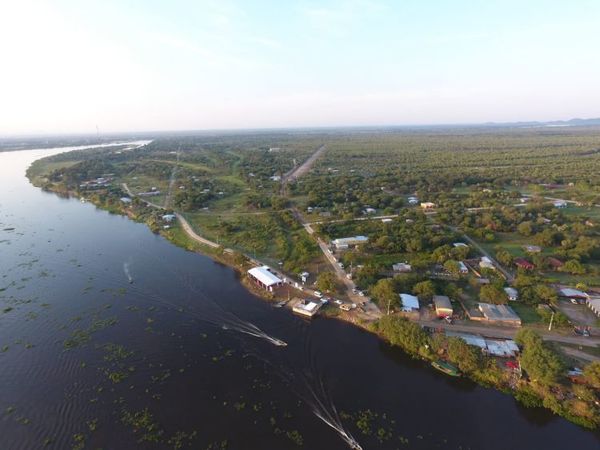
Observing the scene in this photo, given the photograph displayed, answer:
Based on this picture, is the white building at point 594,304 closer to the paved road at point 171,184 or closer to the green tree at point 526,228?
the green tree at point 526,228

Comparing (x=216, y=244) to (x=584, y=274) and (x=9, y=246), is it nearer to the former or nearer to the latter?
(x=9, y=246)

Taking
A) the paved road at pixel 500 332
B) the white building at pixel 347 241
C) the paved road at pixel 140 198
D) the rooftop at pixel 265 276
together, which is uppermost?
the white building at pixel 347 241

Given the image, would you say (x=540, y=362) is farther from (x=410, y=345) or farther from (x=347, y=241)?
(x=347, y=241)

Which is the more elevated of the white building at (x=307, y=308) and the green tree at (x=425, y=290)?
the green tree at (x=425, y=290)

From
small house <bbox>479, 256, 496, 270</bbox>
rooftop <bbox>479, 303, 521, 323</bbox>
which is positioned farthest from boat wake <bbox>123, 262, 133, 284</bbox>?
small house <bbox>479, 256, 496, 270</bbox>

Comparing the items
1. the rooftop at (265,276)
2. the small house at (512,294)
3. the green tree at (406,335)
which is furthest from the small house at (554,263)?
the rooftop at (265,276)

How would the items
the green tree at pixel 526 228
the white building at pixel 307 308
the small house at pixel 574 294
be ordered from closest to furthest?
the white building at pixel 307 308 → the small house at pixel 574 294 → the green tree at pixel 526 228
